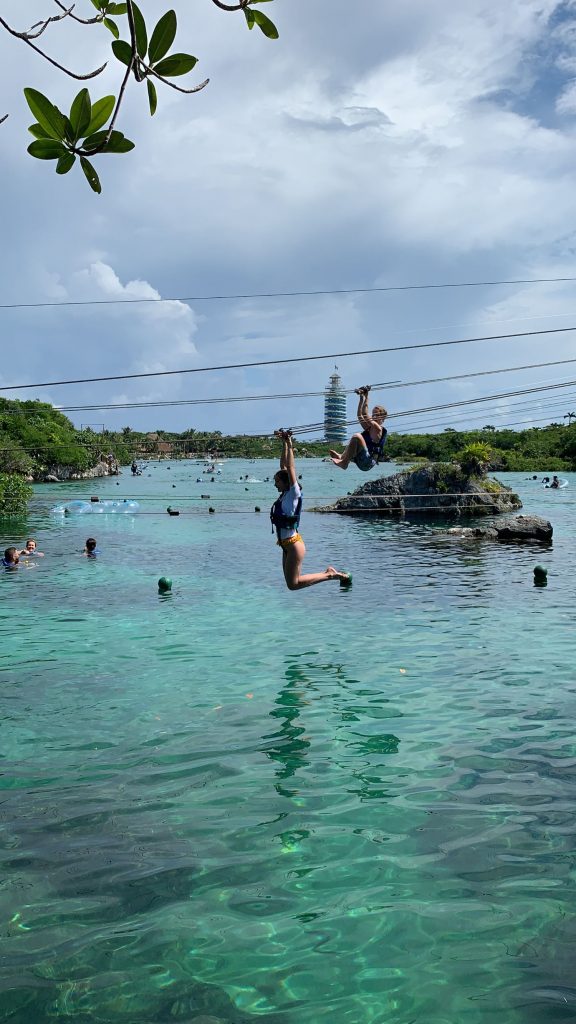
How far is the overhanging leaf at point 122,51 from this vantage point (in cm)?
336

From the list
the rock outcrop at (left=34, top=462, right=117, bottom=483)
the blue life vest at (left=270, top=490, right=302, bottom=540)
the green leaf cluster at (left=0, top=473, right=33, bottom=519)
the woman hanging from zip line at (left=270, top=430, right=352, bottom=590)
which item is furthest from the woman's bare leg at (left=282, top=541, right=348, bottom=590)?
the rock outcrop at (left=34, top=462, right=117, bottom=483)

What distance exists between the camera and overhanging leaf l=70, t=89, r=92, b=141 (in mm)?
3148

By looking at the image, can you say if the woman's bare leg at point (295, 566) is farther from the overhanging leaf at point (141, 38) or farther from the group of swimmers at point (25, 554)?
the group of swimmers at point (25, 554)

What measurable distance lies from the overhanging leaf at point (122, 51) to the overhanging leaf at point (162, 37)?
9.3 inches

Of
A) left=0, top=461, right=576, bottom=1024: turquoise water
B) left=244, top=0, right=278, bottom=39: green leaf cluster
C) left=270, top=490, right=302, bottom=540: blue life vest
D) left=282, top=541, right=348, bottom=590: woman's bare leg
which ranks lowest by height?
left=0, top=461, right=576, bottom=1024: turquoise water

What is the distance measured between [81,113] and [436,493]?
51.7 m

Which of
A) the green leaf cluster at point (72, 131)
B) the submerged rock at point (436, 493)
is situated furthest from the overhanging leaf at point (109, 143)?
the submerged rock at point (436, 493)

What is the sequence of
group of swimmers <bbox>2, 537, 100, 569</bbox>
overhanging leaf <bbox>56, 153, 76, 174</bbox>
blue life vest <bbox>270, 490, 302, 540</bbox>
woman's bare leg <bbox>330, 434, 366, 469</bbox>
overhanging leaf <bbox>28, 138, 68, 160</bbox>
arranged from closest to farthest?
overhanging leaf <bbox>28, 138, 68, 160</bbox>
overhanging leaf <bbox>56, 153, 76, 174</bbox>
blue life vest <bbox>270, 490, 302, 540</bbox>
woman's bare leg <bbox>330, 434, 366, 469</bbox>
group of swimmers <bbox>2, 537, 100, 569</bbox>

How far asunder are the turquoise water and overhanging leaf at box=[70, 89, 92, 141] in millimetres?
6223

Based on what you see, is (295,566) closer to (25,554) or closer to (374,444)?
(374,444)

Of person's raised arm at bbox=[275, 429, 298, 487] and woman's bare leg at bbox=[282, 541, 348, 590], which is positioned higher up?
person's raised arm at bbox=[275, 429, 298, 487]

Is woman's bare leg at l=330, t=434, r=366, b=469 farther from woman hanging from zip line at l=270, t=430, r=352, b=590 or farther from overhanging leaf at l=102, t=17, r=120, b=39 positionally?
overhanging leaf at l=102, t=17, r=120, b=39

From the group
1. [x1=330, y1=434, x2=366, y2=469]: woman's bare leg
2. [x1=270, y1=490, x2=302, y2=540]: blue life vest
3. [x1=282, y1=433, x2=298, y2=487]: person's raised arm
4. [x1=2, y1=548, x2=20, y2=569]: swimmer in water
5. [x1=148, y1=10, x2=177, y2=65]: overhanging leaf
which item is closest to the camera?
[x1=148, y1=10, x2=177, y2=65]: overhanging leaf

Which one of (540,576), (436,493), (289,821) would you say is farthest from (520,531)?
(289,821)
